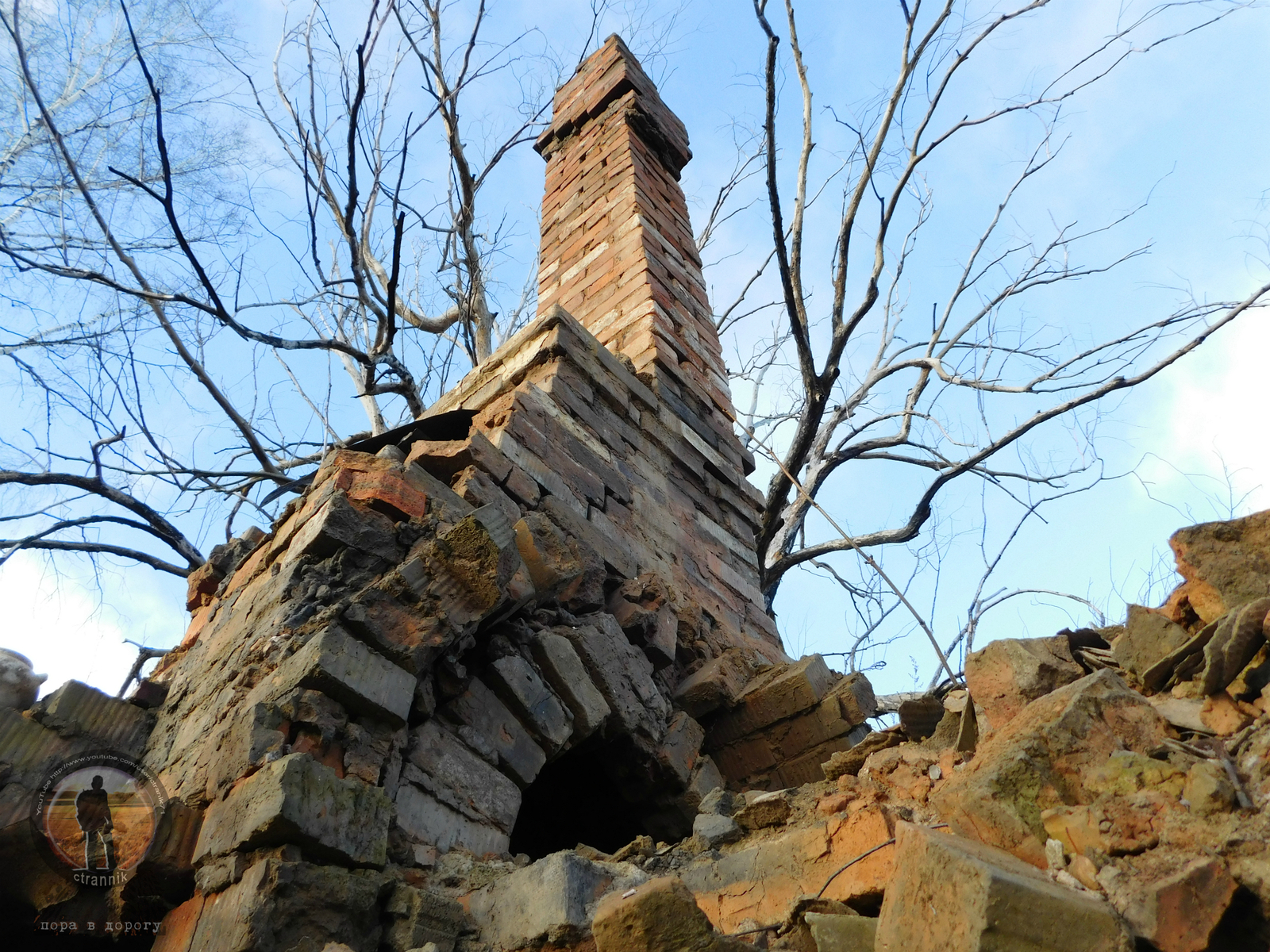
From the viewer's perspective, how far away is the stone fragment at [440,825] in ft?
7.44

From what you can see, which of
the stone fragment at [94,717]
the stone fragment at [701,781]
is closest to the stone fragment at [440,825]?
the stone fragment at [701,781]

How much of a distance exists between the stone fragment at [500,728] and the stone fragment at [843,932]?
1.30 m

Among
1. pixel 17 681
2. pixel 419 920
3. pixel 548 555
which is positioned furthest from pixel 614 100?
pixel 419 920

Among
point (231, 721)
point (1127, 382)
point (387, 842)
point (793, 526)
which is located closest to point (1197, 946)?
point (387, 842)

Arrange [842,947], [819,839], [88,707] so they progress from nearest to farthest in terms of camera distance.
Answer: [842,947] → [819,839] → [88,707]

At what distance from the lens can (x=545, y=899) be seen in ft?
6.37

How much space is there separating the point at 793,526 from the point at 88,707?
6.36 meters

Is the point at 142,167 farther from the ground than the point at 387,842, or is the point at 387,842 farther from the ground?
the point at 142,167

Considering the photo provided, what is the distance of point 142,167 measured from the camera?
6645 mm

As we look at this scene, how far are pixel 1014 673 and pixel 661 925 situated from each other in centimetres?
90

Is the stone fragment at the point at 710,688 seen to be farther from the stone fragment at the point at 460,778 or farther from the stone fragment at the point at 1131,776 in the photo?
the stone fragment at the point at 1131,776

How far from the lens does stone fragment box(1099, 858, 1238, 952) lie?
1163mm

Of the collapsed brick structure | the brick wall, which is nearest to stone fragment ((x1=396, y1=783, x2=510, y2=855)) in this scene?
the collapsed brick structure

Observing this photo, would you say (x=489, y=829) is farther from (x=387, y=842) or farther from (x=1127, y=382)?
(x=1127, y=382)
